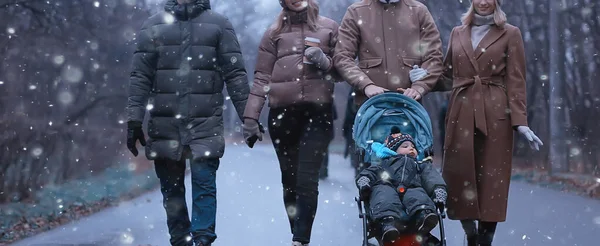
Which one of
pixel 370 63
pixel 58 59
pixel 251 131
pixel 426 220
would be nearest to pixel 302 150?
pixel 251 131

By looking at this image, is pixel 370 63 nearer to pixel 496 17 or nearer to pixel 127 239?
pixel 496 17

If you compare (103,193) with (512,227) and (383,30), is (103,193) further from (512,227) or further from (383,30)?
(383,30)

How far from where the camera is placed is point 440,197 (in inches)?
257

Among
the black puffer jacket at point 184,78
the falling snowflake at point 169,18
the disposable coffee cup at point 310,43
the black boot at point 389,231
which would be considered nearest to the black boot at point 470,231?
the disposable coffee cup at point 310,43

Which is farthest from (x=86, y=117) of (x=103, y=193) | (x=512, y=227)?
(x=512, y=227)

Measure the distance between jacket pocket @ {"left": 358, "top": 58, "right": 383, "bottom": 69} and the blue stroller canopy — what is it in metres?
0.54

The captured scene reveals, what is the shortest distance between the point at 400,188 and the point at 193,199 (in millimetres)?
1956

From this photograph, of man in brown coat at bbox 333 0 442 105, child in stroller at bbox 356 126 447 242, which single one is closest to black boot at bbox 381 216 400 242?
child in stroller at bbox 356 126 447 242

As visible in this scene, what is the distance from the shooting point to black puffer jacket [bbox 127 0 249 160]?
25.7ft

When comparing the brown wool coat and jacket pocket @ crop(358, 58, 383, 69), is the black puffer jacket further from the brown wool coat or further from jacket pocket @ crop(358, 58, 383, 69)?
the brown wool coat

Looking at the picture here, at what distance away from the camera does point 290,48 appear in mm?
8289

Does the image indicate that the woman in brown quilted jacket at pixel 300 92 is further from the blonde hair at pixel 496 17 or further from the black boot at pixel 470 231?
the black boot at pixel 470 231

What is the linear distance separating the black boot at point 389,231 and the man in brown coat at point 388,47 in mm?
1606

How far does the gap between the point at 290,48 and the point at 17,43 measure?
212 inches
